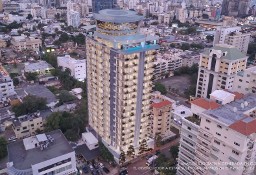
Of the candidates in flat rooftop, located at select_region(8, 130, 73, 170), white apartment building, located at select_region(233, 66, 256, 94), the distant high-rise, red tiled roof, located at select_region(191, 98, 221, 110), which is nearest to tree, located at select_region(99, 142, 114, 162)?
flat rooftop, located at select_region(8, 130, 73, 170)

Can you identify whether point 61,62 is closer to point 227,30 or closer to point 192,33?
point 227,30

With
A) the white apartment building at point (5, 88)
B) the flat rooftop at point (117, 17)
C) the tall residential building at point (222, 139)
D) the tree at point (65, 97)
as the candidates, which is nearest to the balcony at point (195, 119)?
the tall residential building at point (222, 139)

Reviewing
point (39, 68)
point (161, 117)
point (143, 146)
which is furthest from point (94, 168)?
point (39, 68)

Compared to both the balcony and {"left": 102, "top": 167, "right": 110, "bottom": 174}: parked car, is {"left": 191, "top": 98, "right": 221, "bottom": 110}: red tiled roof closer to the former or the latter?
the balcony

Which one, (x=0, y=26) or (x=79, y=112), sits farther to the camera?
(x=0, y=26)

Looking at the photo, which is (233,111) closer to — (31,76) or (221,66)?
(221,66)

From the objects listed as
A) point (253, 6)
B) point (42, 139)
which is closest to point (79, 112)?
point (42, 139)
